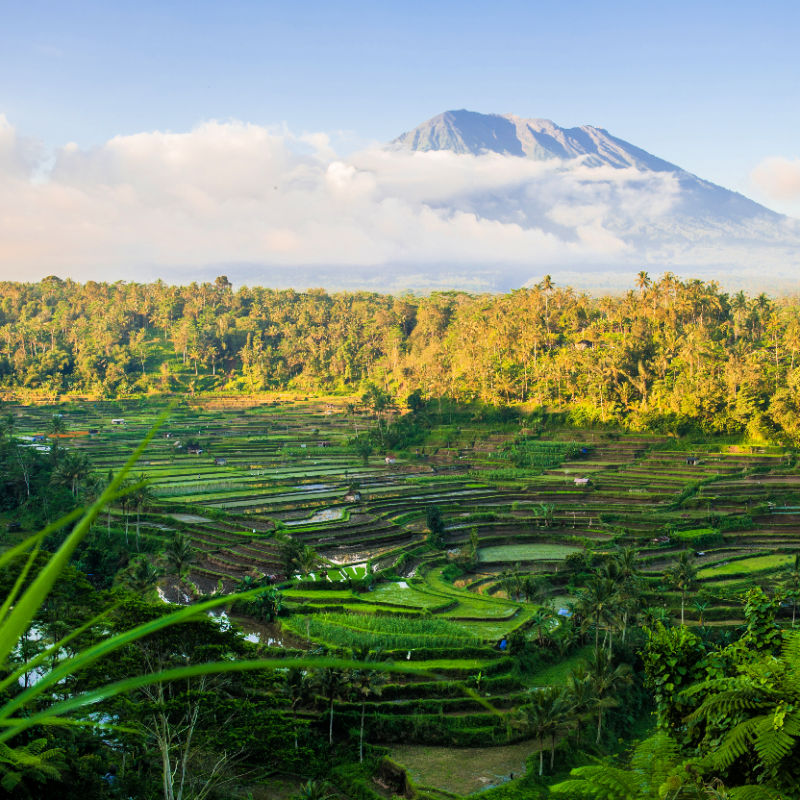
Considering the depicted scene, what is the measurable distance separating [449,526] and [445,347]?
42697mm

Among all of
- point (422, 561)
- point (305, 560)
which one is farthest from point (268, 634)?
point (422, 561)

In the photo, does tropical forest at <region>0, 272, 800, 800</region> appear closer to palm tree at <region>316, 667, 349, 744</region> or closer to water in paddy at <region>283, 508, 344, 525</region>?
palm tree at <region>316, 667, 349, 744</region>

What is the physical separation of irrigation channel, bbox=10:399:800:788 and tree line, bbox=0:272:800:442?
5.11 m

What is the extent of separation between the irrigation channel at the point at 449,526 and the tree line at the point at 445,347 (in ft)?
16.8

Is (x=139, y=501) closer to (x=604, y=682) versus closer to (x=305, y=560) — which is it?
(x=305, y=560)

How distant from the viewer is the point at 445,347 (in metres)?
73.8

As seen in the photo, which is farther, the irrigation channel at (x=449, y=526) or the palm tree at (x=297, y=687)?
the irrigation channel at (x=449, y=526)

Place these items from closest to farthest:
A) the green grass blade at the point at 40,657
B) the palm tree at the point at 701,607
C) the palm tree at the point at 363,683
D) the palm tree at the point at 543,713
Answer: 1. the green grass blade at the point at 40,657
2. the palm tree at the point at 543,713
3. the palm tree at the point at 363,683
4. the palm tree at the point at 701,607

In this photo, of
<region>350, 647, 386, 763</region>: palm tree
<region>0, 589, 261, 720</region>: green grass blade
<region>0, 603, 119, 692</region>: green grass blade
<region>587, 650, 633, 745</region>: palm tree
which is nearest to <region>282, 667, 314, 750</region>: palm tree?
<region>350, 647, 386, 763</region>: palm tree

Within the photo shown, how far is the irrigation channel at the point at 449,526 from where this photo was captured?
19.4 metres

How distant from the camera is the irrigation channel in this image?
19391 millimetres

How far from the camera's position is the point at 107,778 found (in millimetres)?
12711

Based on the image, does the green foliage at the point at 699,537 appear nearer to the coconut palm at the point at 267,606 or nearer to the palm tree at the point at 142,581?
the coconut palm at the point at 267,606

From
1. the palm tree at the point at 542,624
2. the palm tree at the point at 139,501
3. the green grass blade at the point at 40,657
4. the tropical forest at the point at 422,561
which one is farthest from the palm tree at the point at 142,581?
the green grass blade at the point at 40,657
